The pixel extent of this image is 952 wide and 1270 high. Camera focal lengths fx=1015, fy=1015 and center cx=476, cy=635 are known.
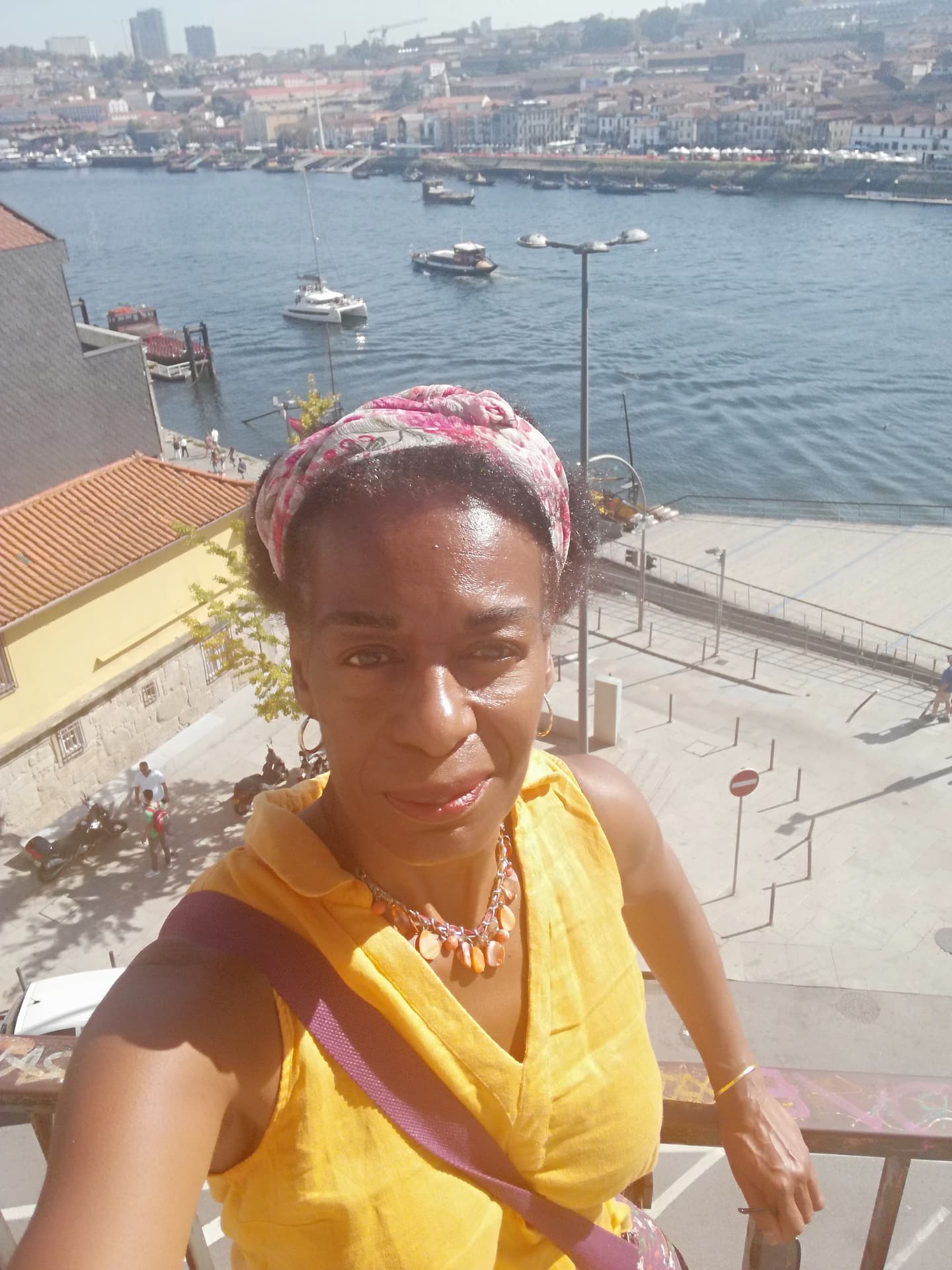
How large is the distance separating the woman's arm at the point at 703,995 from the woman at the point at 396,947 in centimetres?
11

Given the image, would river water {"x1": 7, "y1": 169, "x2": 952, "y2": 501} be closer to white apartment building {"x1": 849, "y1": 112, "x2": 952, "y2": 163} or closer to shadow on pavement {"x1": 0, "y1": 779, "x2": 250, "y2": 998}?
white apartment building {"x1": 849, "y1": 112, "x2": 952, "y2": 163}

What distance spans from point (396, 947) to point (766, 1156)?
1114mm

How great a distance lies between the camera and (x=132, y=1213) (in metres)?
1.32

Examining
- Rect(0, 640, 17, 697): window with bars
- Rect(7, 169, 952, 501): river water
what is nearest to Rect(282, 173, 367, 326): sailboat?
Rect(7, 169, 952, 501): river water

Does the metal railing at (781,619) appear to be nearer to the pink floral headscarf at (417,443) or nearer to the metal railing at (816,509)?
the metal railing at (816,509)

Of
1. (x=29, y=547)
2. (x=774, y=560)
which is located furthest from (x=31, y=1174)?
(x=774, y=560)

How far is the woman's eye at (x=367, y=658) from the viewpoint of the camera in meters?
1.64

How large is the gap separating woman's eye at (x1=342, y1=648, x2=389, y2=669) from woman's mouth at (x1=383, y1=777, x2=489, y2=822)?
21cm

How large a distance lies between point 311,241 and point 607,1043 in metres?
109

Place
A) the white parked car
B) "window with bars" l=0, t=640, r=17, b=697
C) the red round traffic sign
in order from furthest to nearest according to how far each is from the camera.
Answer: "window with bars" l=0, t=640, r=17, b=697
the red round traffic sign
the white parked car

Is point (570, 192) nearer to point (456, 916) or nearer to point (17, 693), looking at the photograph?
point (17, 693)

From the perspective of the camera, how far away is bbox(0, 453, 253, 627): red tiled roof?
15.5m

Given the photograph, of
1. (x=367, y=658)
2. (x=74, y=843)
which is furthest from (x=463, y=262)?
(x=367, y=658)

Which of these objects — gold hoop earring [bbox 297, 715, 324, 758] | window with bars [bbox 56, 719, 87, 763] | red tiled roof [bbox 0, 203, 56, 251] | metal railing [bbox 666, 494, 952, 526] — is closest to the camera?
gold hoop earring [bbox 297, 715, 324, 758]
